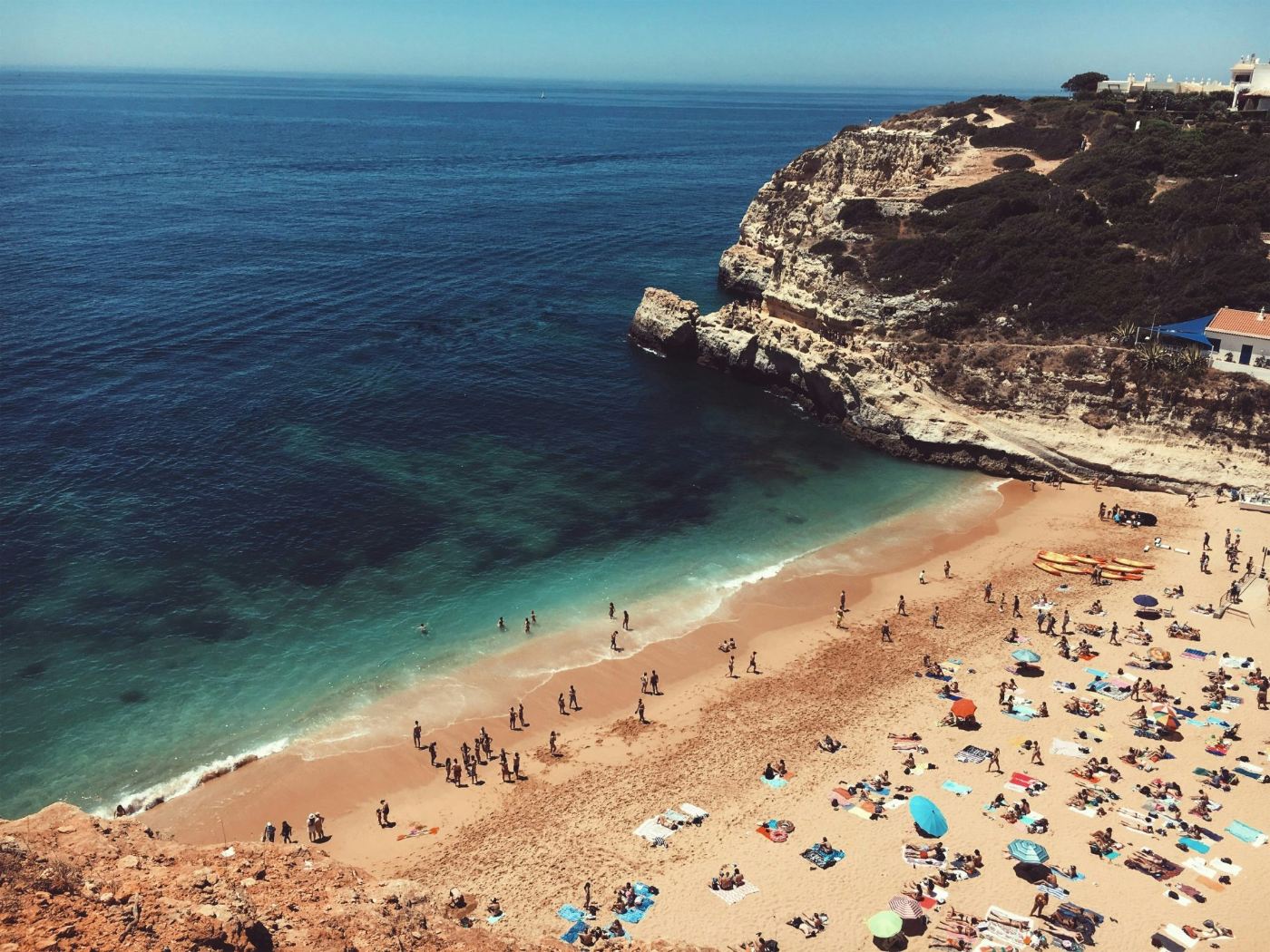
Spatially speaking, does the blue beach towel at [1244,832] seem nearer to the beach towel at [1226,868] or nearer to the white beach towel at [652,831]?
the beach towel at [1226,868]

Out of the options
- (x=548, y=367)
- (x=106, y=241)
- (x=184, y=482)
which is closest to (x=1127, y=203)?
(x=548, y=367)

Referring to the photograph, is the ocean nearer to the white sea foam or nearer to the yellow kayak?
the white sea foam

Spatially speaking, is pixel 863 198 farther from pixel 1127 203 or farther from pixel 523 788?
pixel 523 788

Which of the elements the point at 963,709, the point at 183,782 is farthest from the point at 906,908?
the point at 183,782

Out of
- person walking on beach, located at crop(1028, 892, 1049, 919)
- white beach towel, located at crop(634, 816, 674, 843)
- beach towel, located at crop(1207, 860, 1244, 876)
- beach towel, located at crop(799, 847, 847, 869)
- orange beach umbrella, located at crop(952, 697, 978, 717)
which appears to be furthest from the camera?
orange beach umbrella, located at crop(952, 697, 978, 717)

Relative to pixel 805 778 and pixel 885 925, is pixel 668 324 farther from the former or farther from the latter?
pixel 885 925

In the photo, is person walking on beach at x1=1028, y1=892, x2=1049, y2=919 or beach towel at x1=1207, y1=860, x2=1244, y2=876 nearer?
person walking on beach at x1=1028, y1=892, x2=1049, y2=919

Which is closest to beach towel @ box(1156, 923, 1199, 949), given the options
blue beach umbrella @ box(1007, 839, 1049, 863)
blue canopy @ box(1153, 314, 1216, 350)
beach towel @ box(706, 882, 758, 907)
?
blue beach umbrella @ box(1007, 839, 1049, 863)
